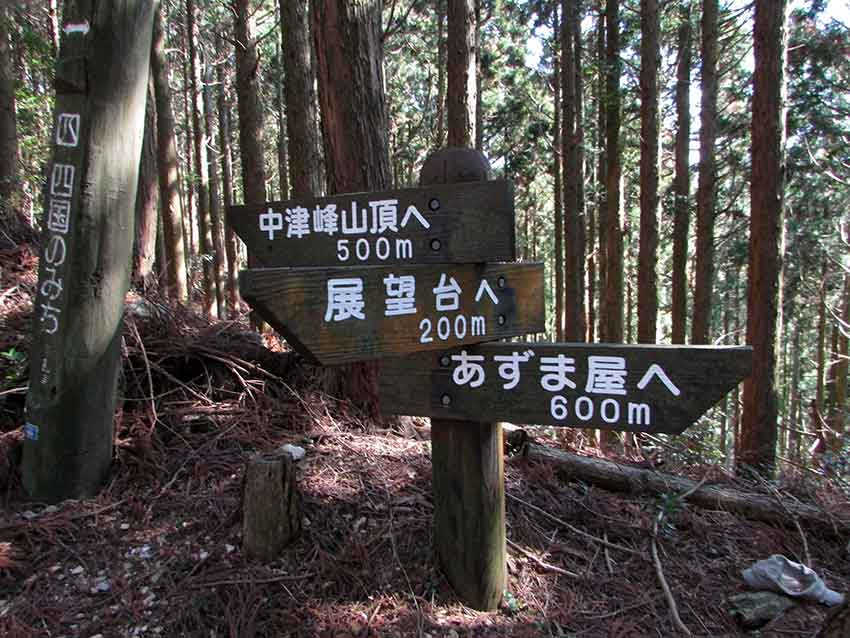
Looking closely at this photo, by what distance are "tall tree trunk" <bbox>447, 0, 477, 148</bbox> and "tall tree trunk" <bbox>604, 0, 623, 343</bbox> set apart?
4261 millimetres

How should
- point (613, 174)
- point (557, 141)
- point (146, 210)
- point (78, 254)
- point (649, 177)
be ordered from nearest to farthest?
point (78, 254)
point (146, 210)
point (649, 177)
point (613, 174)
point (557, 141)

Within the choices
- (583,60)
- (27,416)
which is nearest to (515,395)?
(27,416)

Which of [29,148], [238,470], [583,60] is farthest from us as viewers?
[583,60]

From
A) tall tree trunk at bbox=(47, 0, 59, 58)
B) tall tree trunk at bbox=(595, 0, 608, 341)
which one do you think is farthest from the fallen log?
tall tree trunk at bbox=(47, 0, 59, 58)

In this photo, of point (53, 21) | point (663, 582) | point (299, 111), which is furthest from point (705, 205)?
point (53, 21)

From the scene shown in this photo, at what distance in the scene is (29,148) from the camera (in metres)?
11.9

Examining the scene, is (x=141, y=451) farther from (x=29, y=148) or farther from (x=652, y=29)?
(x=29, y=148)

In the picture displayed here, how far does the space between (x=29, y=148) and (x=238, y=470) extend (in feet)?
39.6

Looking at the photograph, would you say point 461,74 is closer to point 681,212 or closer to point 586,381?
point 681,212

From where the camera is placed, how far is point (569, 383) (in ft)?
7.14

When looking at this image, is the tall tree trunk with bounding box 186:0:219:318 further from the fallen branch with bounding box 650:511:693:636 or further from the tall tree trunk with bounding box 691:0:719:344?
the fallen branch with bounding box 650:511:693:636

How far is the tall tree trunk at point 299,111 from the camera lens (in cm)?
755

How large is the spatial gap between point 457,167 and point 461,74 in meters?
6.22

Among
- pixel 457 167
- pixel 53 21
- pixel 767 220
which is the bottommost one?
pixel 457 167
